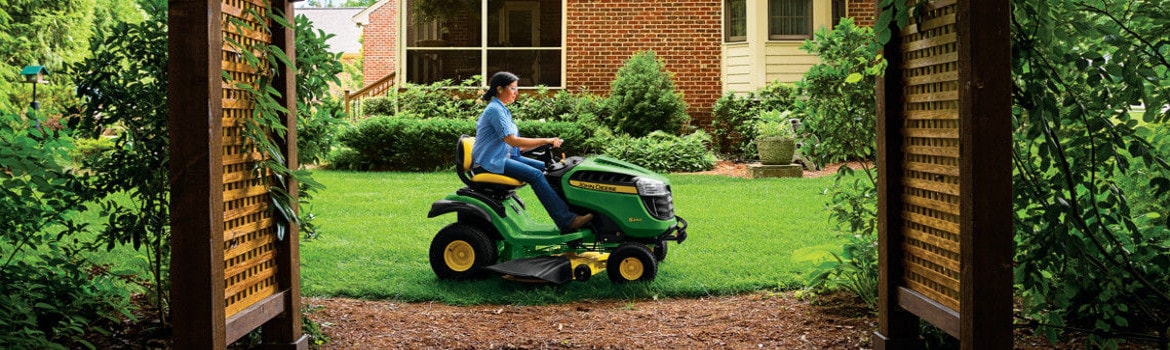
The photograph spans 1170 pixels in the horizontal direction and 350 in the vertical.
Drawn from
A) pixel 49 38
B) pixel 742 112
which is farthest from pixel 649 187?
pixel 49 38

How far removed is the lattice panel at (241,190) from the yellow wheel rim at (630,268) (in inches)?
119

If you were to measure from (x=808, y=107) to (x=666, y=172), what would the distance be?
9.01 meters

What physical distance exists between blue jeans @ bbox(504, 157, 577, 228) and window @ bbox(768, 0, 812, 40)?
1195cm

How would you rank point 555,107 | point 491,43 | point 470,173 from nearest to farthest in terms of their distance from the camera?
point 470,173, point 555,107, point 491,43

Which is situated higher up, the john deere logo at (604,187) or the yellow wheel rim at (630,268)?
the john deere logo at (604,187)

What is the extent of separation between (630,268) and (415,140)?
918 cm

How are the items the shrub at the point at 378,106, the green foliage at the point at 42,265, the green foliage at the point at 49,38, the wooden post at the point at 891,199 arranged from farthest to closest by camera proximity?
the green foliage at the point at 49,38 < the shrub at the point at 378,106 < the wooden post at the point at 891,199 < the green foliage at the point at 42,265

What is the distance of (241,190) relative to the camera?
4500mm

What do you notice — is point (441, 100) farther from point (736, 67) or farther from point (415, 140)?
point (736, 67)


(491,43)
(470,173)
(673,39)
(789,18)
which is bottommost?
(470,173)

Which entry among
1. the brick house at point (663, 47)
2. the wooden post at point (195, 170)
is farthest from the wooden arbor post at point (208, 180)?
the brick house at point (663, 47)

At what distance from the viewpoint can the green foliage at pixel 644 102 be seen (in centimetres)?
1709

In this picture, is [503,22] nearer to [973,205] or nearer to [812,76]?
[812,76]

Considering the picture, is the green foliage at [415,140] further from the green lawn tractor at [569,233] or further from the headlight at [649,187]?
the headlight at [649,187]
